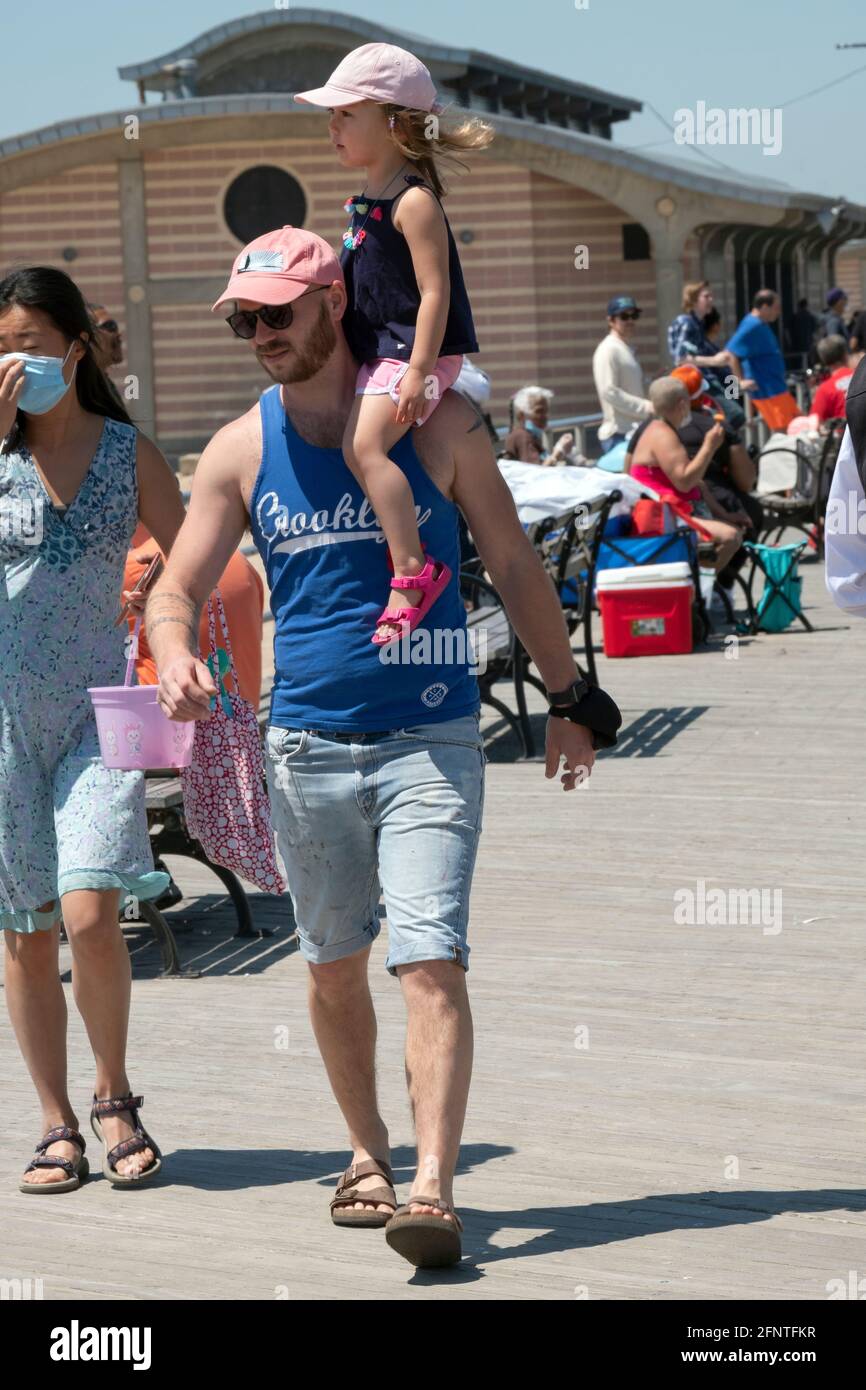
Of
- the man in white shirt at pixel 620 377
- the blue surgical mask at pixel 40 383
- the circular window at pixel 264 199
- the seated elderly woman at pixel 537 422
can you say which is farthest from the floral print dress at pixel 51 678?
the circular window at pixel 264 199

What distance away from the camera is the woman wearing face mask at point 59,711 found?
4578mm

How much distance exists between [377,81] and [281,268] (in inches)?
23.4

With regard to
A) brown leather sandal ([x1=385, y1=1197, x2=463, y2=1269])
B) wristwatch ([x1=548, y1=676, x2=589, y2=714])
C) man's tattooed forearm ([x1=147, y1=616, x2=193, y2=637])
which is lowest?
brown leather sandal ([x1=385, y1=1197, x2=463, y2=1269])

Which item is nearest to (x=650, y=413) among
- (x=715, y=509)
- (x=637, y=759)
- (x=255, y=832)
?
(x=715, y=509)

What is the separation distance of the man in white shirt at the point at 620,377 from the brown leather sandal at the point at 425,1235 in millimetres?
11594

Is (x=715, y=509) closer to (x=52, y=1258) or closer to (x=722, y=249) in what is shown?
(x=52, y=1258)

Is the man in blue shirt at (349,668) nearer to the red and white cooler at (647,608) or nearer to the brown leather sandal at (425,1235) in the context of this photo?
the brown leather sandal at (425,1235)

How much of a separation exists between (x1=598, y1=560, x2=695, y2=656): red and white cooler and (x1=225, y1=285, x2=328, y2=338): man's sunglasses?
26.7 ft

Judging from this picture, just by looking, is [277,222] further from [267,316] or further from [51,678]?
[267,316]

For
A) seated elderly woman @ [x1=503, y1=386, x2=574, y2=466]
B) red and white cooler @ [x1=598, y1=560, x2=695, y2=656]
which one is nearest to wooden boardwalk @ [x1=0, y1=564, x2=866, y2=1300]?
red and white cooler @ [x1=598, y1=560, x2=695, y2=656]

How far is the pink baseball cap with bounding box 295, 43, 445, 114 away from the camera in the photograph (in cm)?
440

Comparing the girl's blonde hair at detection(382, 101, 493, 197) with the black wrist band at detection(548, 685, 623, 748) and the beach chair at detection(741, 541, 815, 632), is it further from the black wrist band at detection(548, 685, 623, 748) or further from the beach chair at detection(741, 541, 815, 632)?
the beach chair at detection(741, 541, 815, 632)

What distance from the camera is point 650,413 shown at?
15031 mm

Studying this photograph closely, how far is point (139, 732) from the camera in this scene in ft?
13.8
